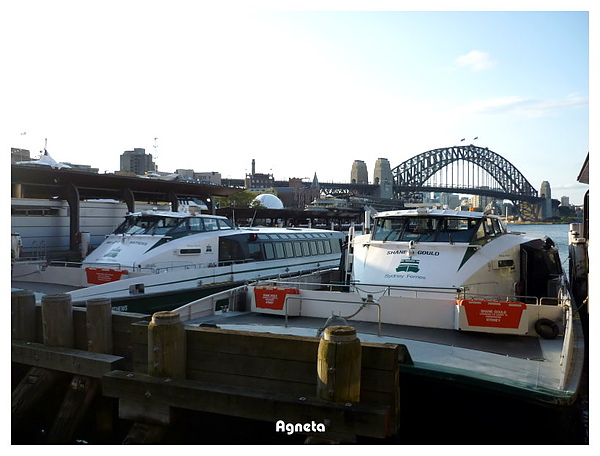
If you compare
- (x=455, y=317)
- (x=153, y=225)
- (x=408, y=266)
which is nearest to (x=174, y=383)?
(x=455, y=317)

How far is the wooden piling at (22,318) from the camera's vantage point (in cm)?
879

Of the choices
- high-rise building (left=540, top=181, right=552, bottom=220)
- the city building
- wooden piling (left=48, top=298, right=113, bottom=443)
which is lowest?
wooden piling (left=48, top=298, right=113, bottom=443)

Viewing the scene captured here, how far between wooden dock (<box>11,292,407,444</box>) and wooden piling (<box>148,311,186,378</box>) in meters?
0.01

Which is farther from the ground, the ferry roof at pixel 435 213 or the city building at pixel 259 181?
the city building at pixel 259 181

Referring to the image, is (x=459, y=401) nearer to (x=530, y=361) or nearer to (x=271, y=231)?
(x=530, y=361)

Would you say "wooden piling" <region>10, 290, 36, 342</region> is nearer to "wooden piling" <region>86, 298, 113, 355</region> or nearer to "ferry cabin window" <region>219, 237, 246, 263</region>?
"wooden piling" <region>86, 298, 113, 355</region>

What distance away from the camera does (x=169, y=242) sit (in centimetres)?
1714

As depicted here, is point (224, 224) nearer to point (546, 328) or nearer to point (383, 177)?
point (546, 328)

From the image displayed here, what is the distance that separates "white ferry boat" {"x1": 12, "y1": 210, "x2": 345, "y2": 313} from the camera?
1442 cm

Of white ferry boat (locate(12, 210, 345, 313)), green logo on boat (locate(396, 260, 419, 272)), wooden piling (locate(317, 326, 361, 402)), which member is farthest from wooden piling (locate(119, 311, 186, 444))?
white ferry boat (locate(12, 210, 345, 313))

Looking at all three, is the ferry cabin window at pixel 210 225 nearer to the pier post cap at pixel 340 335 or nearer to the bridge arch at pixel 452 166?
the pier post cap at pixel 340 335

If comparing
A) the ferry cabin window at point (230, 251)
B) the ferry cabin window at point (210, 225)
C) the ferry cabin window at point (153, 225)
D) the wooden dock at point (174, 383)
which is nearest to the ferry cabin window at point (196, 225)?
the ferry cabin window at point (210, 225)

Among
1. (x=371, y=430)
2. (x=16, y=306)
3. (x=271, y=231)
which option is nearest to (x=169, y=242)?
(x=271, y=231)

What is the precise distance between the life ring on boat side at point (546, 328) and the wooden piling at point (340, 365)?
16.7ft
